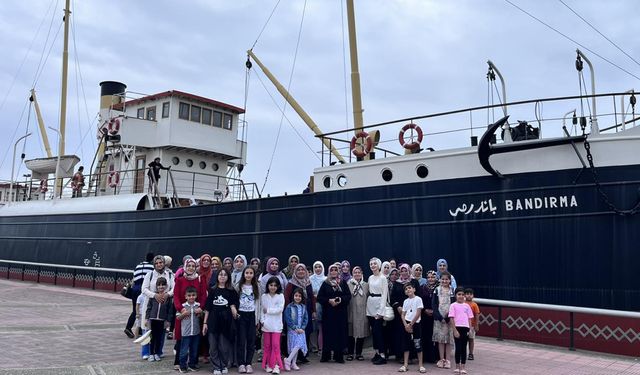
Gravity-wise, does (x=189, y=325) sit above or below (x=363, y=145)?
below

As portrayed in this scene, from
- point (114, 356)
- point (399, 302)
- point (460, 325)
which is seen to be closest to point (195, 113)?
point (114, 356)

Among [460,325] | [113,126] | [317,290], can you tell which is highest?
[113,126]

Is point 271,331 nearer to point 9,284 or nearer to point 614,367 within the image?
point 614,367

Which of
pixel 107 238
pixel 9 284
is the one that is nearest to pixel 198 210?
pixel 107 238

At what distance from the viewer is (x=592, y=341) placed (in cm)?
831

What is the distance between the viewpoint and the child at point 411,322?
714cm

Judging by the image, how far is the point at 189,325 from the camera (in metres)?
6.83

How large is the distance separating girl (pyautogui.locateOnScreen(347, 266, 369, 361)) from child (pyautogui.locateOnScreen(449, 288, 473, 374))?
137 cm

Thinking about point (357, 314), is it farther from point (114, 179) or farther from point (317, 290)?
point (114, 179)

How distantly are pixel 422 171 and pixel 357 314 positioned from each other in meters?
4.12

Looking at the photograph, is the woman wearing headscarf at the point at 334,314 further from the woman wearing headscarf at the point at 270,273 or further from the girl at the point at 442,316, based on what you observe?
the girl at the point at 442,316

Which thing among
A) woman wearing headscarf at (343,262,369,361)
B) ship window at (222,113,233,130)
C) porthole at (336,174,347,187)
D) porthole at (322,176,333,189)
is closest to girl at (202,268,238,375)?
woman wearing headscarf at (343,262,369,361)

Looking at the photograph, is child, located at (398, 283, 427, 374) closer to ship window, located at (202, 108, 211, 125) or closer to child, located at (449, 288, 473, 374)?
child, located at (449, 288, 473, 374)

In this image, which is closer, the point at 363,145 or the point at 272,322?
the point at 272,322
